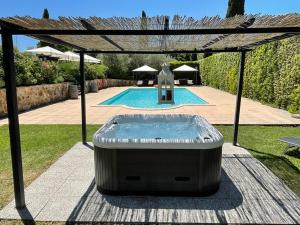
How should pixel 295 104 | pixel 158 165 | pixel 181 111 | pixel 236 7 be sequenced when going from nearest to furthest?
pixel 158 165
pixel 295 104
pixel 181 111
pixel 236 7

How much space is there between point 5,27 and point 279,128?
963cm

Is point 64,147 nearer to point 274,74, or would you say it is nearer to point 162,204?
point 162,204

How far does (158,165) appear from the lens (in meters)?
4.84

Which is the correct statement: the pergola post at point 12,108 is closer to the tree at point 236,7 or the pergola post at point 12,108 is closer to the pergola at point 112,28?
the pergola at point 112,28

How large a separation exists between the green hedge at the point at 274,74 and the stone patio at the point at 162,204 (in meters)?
→ 9.42

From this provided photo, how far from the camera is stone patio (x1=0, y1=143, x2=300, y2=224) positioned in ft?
13.8

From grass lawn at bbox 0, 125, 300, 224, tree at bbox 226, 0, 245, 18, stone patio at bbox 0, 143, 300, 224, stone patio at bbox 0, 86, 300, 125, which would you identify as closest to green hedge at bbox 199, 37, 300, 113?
stone patio at bbox 0, 86, 300, 125

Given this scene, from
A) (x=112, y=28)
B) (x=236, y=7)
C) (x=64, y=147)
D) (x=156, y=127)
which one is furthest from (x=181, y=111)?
(x=236, y=7)

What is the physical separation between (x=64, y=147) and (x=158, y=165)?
4017 mm

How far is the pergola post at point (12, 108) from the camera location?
4.06 metres

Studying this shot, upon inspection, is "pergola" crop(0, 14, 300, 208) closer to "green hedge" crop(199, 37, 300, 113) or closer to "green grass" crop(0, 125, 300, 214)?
"green grass" crop(0, 125, 300, 214)

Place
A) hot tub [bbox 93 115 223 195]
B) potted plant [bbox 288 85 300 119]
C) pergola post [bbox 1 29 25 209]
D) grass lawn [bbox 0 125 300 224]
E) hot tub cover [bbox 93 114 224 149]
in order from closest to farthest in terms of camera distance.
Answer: pergola post [bbox 1 29 25 209], hot tub [bbox 93 115 223 195], grass lawn [bbox 0 125 300 224], hot tub cover [bbox 93 114 224 149], potted plant [bbox 288 85 300 119]

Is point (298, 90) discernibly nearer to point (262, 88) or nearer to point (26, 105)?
point (262, 88)

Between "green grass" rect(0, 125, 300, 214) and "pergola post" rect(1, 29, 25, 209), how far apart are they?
0.55 m
